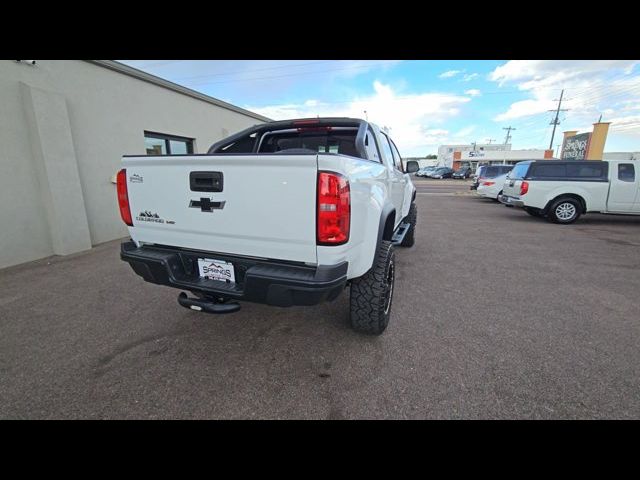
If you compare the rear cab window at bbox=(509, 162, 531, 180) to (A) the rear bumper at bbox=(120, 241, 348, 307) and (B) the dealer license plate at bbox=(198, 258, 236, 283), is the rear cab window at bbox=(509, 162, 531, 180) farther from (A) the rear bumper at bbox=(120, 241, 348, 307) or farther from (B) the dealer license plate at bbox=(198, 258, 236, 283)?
(B) the dealer license plate at bbox=(198, 258, 236, 283)

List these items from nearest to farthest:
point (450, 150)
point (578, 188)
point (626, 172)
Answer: point (626, 172) < point (578, 188) < point (450, 150)

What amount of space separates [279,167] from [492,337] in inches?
97.4

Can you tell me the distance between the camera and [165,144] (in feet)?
25.3

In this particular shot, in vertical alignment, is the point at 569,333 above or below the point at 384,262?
below

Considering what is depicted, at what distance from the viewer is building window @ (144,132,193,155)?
23.5 feet

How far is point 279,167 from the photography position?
175cm

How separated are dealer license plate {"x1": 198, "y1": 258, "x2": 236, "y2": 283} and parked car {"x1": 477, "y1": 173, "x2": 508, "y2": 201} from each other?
540 inches

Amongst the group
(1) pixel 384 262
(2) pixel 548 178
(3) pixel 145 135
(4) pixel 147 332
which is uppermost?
(3) pixel 145 135

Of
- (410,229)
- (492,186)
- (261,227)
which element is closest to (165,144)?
(410,229)

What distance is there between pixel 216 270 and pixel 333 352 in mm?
1217

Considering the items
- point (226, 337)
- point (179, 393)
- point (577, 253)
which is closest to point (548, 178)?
point (577, 253)

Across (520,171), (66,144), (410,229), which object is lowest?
(410,229)

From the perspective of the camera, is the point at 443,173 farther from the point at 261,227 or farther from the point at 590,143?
the point at 261,227
